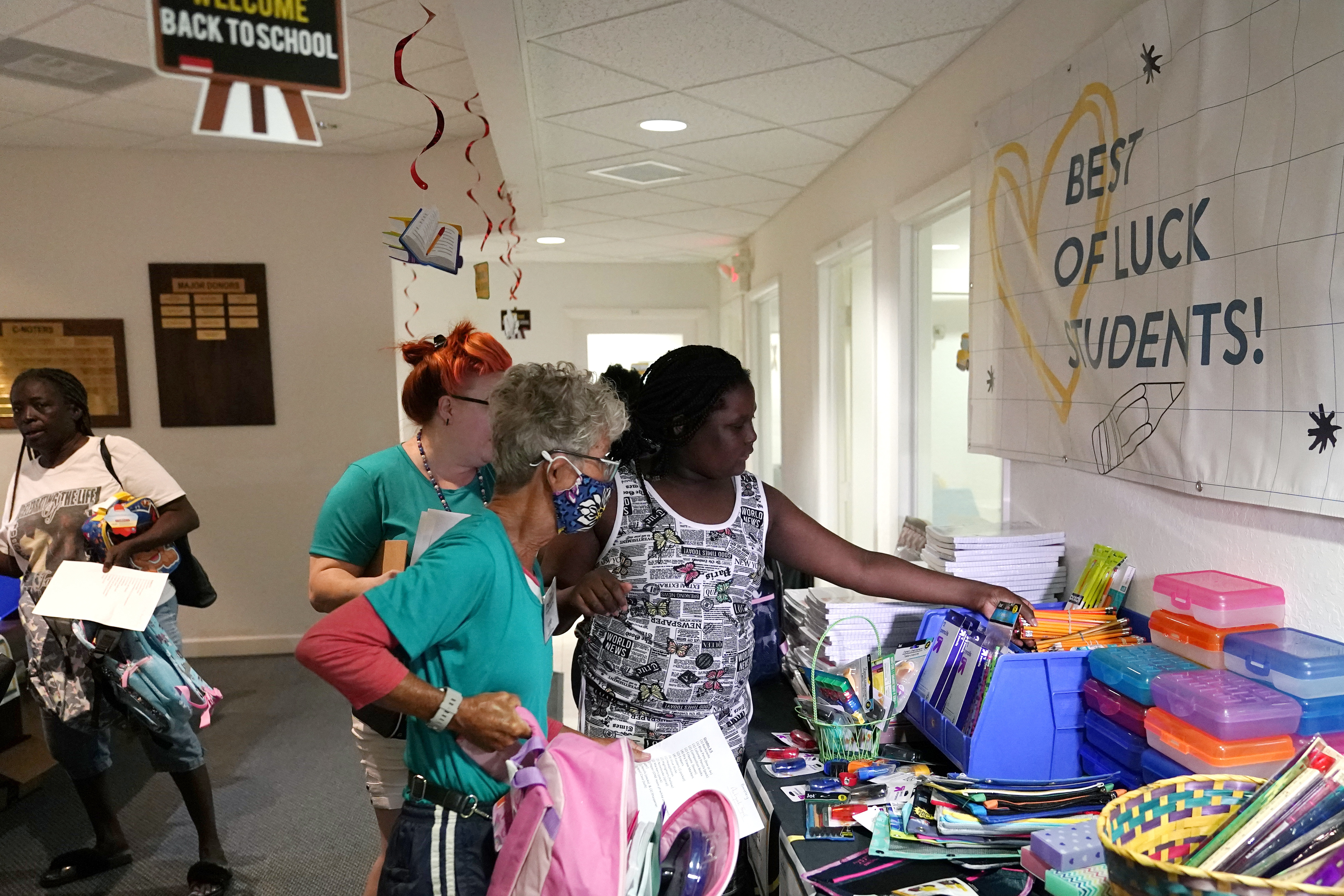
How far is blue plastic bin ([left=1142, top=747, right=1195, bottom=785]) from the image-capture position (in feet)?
4.29

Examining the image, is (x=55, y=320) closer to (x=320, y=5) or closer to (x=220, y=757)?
(x=220, y=757)

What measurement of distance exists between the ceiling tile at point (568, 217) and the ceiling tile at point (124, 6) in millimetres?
2312

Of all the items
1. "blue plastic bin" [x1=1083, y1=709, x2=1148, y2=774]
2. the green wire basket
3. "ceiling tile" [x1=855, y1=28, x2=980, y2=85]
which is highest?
"ceiling tile" [x1=855, y1=28, x2=980, y2=85]

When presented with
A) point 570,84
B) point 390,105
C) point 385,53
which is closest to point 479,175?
point 390,105

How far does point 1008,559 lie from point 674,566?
939 millimetres

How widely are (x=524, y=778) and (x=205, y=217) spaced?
447 centimetres

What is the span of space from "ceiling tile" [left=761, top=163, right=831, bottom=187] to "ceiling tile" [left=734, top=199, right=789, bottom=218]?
425mm

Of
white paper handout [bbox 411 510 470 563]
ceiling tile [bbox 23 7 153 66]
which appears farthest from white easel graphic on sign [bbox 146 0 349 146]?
ceiling tile [bbox 23 7 153 66]

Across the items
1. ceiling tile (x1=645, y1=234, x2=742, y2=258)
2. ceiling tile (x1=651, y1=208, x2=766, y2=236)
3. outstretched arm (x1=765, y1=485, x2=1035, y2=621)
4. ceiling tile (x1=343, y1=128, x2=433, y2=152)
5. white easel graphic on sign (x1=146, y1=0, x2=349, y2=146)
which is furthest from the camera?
ceiling tile (x1=645, y1=234, x2=742, y2=258)

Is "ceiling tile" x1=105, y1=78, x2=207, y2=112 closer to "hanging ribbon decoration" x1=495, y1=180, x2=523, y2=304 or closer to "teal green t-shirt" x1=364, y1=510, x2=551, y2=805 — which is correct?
"hanging ribbon decoration" x1=495, y1=180, x2=523, y2=304

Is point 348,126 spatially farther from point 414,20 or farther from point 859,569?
point 859,569

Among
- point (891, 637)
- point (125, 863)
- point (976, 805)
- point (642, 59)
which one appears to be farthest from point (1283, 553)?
point (125, 863)

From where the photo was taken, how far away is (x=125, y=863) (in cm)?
260

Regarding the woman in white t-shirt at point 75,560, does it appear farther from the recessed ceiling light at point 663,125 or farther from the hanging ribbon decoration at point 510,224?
the recessed ceiling light at point 663,125
